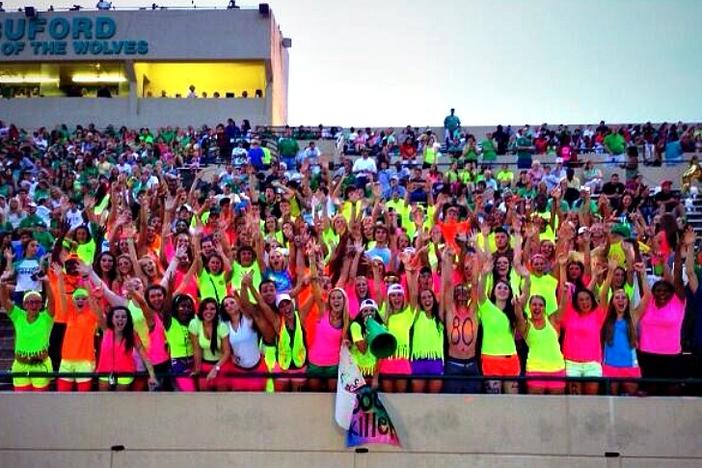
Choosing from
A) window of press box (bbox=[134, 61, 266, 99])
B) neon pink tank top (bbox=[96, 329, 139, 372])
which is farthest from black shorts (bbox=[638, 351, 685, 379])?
window of press box (bbox=[134, 61, 266, 99])

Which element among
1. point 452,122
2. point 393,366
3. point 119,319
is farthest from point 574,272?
point 452,122

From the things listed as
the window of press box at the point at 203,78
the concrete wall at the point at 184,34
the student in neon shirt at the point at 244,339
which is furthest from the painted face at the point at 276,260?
the window of press box at the point at 203,78

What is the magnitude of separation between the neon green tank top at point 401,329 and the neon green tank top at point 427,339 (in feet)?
0.23

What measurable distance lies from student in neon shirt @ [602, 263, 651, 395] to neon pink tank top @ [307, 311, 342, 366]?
2700 millimetres

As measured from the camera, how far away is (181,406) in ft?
27.2

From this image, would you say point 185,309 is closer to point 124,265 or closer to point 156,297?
point 156,297

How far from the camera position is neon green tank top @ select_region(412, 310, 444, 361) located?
8.45 m

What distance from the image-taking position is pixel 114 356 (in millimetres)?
8391

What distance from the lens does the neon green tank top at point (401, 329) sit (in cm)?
844

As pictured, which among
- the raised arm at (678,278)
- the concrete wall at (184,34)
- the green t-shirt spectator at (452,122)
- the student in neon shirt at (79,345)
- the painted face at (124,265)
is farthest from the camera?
the concrete wall at (184,34)

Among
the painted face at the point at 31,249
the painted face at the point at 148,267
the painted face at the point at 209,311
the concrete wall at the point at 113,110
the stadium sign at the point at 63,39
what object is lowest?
the painted face at the point at 209,311

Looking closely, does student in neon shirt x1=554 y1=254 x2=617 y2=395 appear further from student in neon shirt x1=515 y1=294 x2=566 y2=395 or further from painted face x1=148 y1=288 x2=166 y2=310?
painted face x1=148 y1=288 x2=166 y2=310

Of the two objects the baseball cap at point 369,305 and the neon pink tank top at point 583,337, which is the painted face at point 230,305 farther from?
the neon pink tank top at point 583,337

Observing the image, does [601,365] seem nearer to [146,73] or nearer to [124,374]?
[124,374]
